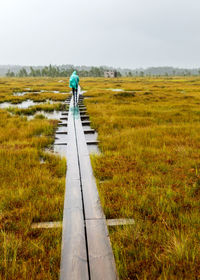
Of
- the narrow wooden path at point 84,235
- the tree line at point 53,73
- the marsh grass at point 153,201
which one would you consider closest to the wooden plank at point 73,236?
the narrow wooden path at point 84,235

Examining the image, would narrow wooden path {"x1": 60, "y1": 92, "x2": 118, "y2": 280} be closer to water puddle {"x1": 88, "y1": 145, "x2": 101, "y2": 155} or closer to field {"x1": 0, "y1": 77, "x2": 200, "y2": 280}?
field {"x1": 0, "y1": 77, "x2": 200, "y2": 280}

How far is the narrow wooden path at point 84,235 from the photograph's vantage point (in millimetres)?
1978

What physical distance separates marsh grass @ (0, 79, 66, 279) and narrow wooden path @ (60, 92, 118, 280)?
0.11m

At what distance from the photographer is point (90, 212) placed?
9.52 ft

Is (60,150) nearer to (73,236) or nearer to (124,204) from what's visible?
(124,204)

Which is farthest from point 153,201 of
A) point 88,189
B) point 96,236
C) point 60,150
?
point 60,150

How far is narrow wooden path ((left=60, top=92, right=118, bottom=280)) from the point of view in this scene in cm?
198

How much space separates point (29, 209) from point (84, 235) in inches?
36.0

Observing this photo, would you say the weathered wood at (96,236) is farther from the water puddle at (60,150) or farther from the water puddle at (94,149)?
the water puddle at (60,150)

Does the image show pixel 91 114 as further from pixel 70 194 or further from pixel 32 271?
pixel 32 271

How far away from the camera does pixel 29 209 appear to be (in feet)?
9.60

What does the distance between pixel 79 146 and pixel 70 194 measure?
2549 millimetres

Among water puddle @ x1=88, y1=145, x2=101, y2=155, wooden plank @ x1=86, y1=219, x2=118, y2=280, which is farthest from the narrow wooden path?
water puddle @ x1=88, y1=145, x2=101, y2=155

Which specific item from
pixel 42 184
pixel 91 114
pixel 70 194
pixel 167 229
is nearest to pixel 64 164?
pixel 42 184
